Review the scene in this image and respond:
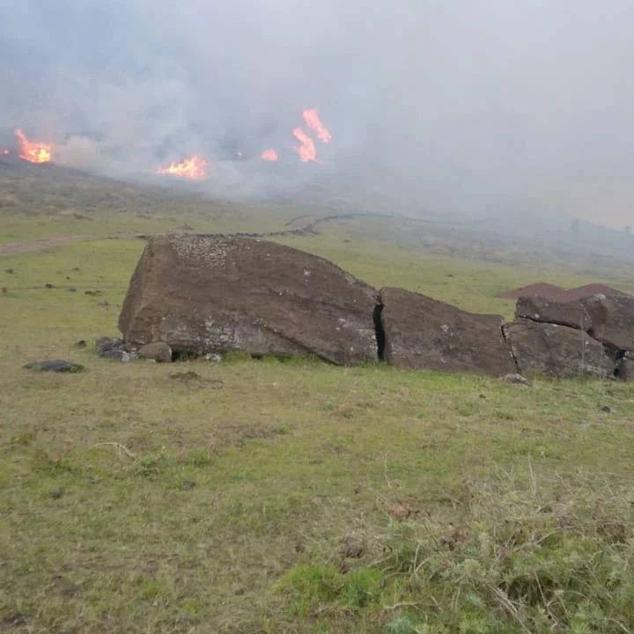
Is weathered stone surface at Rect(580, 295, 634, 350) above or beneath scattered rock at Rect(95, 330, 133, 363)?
above

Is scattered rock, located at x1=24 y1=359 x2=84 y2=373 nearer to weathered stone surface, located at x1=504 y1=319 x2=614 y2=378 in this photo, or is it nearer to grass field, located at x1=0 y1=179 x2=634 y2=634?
grass field, located at x1=0 y1=179 x2=634 y2=634

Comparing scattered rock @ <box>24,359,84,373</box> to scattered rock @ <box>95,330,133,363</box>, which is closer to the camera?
scattered rock @ <box>24,359,84,373</box>

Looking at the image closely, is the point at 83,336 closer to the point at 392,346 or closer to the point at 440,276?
the point at 392,346

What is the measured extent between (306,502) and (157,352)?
8.98 m

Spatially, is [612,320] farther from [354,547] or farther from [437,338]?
[354,547]

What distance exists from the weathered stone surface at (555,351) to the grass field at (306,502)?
184 cm

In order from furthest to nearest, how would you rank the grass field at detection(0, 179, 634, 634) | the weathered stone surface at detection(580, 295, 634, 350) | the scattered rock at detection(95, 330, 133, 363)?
the weathered stone surface at detection(580, 295, 634, 350) < the scattered rock at detection(95, 330, 133, 363) < the grass field at detection(0, 179, 634, 634)

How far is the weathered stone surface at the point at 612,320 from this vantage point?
19.3 meters

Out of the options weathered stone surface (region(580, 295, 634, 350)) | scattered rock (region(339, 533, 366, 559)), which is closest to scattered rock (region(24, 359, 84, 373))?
scattered rock (region(339, 533, 366, 559))

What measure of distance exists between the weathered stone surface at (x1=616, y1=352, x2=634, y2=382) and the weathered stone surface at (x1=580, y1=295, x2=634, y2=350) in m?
0.30

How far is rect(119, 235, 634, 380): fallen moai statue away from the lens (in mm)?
16766

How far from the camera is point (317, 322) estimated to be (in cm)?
1770

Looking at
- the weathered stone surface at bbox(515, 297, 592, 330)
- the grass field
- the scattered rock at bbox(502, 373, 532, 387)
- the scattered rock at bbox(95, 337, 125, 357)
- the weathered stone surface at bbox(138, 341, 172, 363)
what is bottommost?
the scattered rock at bbox(502, 373, 532, 387)

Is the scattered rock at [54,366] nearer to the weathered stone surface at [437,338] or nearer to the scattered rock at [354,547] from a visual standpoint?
the weathered stone surface at [437,338]
